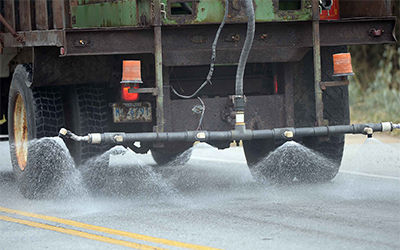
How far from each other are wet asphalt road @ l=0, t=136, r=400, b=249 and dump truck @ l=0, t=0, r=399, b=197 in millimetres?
537

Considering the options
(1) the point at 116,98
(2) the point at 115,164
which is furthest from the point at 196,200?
(2) the point at 115,164

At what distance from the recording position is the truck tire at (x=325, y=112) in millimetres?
9367

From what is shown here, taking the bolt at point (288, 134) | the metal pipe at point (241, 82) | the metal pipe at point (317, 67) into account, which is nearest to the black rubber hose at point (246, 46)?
the metal pipe at point (241, 82)

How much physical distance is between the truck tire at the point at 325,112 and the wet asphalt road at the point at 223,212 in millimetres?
236

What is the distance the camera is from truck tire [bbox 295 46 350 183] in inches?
369

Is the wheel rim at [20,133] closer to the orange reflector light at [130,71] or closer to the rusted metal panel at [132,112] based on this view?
the rusted metal panel at [132,112]

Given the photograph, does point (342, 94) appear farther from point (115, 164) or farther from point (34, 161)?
point (115, 164)

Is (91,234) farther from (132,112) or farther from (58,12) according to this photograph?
(58,12)

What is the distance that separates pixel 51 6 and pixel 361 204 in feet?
12.0

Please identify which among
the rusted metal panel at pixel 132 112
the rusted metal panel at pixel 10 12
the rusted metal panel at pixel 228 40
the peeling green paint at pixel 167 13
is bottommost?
the rusted metal panel at pixel 132 112

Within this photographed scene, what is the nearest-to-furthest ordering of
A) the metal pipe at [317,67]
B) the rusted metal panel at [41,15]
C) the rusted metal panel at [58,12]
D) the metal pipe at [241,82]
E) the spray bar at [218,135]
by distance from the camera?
the spray bar at [218,135]
the metal pipe at [241,82]
the metal pipe at [317,67]
the rusted metal panel at [58,12]
the rusted metal panel at [41,15]

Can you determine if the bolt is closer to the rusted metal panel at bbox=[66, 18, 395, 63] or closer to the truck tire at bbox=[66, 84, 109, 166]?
the rusted metal panel at bbox=[66, 18, 395, 63]

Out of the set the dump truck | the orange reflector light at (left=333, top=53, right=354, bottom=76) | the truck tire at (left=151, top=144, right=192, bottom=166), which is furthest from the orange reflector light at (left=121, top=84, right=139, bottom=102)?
the truck tire at (left=151, top=144, right=192, bottom=166)

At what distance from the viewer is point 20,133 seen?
32.8ft
